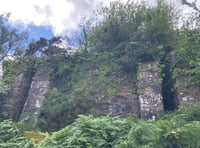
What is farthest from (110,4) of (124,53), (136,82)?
(136,82)

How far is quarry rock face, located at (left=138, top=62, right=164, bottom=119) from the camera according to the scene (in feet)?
35.6

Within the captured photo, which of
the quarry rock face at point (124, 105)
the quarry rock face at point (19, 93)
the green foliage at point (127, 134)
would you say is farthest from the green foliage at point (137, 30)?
the green foliage at point (127, 134)

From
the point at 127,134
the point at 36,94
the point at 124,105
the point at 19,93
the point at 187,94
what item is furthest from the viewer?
the point at 19,93

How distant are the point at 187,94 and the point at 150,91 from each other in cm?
114

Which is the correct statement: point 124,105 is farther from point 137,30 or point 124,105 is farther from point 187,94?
point 137,30

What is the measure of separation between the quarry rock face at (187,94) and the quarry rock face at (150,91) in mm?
603

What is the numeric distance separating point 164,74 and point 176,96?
0.85 metres

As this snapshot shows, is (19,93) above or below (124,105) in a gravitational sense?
above

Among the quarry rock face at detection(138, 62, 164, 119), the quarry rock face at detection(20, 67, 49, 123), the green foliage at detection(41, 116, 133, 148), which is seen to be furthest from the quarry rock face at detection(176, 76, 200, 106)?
the quarry rock face at detection(20, 67, 49, 123)

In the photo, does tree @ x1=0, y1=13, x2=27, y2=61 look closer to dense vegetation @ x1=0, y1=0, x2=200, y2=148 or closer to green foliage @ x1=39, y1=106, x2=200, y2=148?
dense vegetation @ x1=0, y1=0, x2=200, y2=148

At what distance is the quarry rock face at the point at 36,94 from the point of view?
12031mm

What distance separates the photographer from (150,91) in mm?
11414

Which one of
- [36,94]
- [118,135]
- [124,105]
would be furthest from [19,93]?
[118,135]

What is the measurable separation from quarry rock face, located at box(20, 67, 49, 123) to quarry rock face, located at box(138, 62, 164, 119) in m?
3.37
